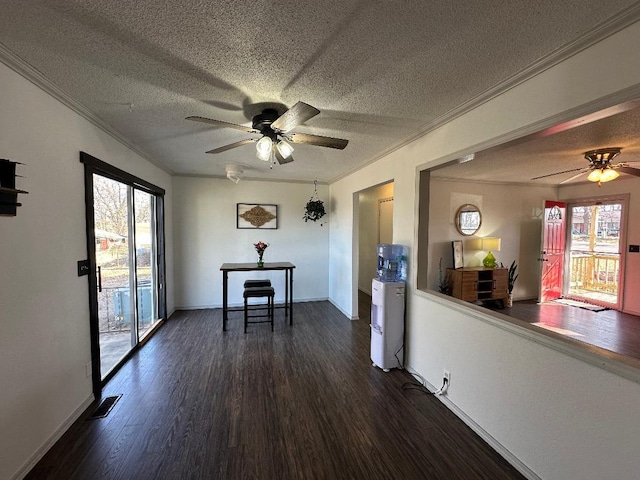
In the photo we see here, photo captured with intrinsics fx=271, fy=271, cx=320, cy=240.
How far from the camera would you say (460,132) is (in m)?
2.14

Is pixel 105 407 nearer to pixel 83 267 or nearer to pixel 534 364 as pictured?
pixel 83 267

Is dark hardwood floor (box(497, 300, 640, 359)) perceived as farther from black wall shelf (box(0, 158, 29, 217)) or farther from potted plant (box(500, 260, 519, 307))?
black wall shelf (box(0, 158, 29, 217))

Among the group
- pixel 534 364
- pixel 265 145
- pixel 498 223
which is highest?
pixel 265 145

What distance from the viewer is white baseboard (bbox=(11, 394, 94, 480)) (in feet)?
5.17

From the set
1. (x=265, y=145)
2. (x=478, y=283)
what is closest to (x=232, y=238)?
(x=265, y=145)

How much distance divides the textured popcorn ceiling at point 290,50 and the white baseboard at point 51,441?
236 centimetres

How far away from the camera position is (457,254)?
16.2 feet

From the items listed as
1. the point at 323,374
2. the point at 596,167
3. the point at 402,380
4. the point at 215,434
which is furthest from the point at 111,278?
the point at 596,167

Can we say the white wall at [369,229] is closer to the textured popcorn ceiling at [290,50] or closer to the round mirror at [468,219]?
the round mirror at [468,219]

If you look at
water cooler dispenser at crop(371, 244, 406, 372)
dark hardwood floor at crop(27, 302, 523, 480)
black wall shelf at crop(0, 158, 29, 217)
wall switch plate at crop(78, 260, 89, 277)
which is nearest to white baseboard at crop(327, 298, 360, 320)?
dark hardwood floor at crop(27, 302, 523, 480)

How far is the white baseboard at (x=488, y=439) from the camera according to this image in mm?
1638

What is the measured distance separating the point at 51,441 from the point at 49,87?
2360 millimetres

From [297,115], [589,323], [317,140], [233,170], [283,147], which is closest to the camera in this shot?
[297,115]

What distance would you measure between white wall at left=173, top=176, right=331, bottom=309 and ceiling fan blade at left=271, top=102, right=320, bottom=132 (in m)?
3.31
